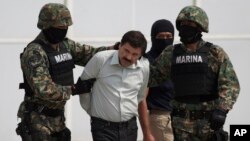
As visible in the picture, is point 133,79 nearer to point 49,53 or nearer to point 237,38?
point 49,53

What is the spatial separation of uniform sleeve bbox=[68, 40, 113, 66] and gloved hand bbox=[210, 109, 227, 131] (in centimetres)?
112

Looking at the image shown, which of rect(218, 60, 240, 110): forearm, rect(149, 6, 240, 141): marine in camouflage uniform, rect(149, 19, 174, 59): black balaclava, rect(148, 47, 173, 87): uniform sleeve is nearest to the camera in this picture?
rect(218, 60, 240, 110): forearm

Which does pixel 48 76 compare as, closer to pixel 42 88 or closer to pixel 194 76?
pixel 42 88

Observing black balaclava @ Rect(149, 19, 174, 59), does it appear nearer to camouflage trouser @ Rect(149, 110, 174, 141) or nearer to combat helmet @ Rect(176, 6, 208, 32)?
camouflage trouser @ Rect(149, 110, 174, 141)

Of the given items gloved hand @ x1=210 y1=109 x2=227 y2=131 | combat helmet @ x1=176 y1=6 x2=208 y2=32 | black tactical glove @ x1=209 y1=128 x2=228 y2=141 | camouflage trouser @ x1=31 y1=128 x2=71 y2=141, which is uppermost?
combat helmet @ x1=176 y1=6 x2=208 y2=32

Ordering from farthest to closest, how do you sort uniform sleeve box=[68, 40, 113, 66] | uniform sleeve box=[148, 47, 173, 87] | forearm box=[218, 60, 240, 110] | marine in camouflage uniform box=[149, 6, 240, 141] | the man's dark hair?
uniform sleeve box=[68, 40, 113, 66]
uniform sleeve box=[148, 47, 173, 87]
marine in camouflage uniform box=[149, 6, 240, 141]
forearm box=[218, 60, 240, 110]
the man's dark hair

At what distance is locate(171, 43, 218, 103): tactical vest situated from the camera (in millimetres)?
5590

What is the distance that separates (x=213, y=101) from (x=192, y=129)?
285 millimetres

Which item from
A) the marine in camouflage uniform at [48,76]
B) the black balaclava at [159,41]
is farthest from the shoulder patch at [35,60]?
the black balaclava at [159,41]

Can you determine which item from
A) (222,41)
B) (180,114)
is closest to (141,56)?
(180,114)

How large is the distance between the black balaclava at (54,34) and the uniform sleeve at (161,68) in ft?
2.70

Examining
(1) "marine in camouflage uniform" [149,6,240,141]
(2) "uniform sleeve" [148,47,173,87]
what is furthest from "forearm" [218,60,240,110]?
(2) "uniform sleeve" [148,47,173,87]

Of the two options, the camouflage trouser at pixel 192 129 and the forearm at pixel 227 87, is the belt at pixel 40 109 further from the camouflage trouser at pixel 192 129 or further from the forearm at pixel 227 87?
the forearm at pixel 227 87

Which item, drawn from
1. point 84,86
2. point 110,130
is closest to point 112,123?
point 110,130
